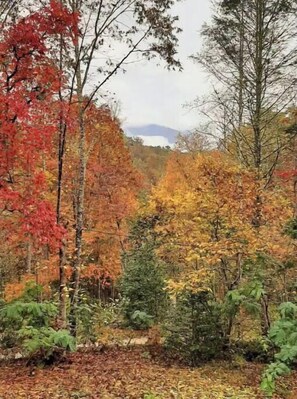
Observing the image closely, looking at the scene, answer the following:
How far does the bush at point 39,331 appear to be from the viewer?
656 cm

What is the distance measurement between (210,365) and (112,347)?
105 inches

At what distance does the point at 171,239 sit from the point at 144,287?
15.7 feet

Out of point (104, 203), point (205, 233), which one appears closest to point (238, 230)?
point (205, 233)

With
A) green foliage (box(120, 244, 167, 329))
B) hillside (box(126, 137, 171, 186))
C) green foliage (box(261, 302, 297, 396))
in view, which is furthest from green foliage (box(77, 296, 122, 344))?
hillside (box(126, 137, 171, 186))

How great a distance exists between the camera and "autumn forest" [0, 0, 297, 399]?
6.23 meters

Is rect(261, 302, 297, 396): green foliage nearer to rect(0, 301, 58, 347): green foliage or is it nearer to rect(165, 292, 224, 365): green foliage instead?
rect(165, 292, 224, 365): green foliage

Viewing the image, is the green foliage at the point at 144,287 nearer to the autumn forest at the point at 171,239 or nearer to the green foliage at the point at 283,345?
the autumn forest at the point at 171,239

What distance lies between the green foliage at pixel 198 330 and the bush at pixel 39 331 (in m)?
2.45

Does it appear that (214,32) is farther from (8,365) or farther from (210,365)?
(8,365)

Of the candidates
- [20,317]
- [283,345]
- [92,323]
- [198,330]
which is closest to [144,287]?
[92,323]

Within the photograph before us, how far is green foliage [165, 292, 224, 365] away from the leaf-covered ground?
351 millimetres

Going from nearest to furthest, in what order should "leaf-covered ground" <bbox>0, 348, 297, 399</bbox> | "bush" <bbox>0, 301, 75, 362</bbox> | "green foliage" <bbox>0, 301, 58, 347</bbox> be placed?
"leaf-covered ground" <bbox>0, 348, 297, 399</bbox> → "bush" <bbox>0, 301, 75, 362</bbox> → "green foliage" <bbox>0, 301, 58, 347</bbox>

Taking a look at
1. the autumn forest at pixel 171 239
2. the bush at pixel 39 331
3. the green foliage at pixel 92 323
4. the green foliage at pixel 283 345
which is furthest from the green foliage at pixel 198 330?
the green foliage at pixel 283 345

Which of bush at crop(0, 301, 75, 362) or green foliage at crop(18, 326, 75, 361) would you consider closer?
green foliage at crop(18, 326, 75, 361)
